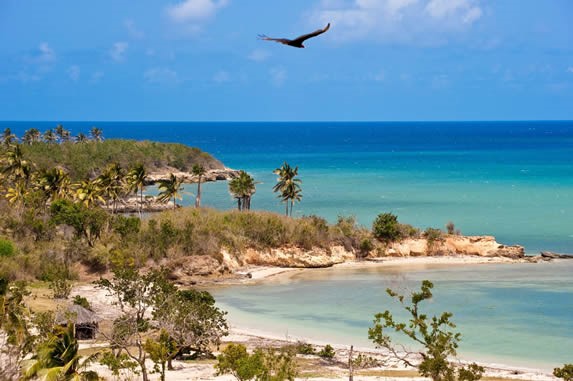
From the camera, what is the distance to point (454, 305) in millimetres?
48250

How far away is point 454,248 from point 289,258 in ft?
43.7

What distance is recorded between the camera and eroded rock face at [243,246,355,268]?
196ft

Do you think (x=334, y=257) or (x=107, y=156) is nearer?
(x=334, y=257)

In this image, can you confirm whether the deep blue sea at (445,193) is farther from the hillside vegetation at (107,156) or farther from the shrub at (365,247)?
the shrub at (365,247)

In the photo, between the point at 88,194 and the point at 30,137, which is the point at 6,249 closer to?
the point at 88,194

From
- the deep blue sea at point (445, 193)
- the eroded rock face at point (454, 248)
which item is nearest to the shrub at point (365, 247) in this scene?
the eroded rock face at point (454, 248)

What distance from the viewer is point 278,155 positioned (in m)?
197

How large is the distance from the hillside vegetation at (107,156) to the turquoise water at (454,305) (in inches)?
2210

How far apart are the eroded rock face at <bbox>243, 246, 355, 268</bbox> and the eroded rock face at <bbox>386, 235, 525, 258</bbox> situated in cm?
548

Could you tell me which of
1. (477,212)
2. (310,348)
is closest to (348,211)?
(477,212)

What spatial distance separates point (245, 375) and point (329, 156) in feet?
574

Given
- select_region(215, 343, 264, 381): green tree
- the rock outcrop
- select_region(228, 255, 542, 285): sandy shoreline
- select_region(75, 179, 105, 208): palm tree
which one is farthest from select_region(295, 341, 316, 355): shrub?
the rock outcrop

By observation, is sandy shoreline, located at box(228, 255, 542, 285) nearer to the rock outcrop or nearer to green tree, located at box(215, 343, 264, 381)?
green tree, located at box(215, 343, 264, 381)

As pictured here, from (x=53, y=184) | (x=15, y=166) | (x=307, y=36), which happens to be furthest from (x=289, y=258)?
(x=307, y=36)
